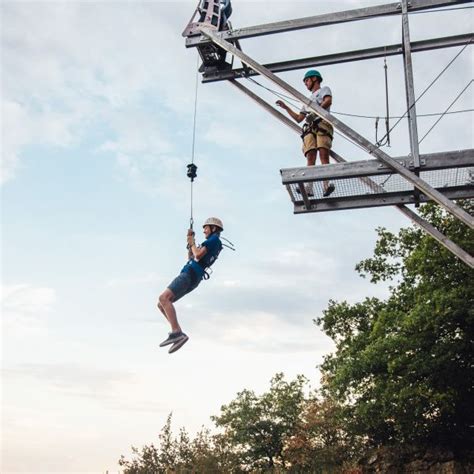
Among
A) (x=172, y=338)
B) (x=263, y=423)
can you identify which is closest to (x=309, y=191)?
(x=172, y=338)

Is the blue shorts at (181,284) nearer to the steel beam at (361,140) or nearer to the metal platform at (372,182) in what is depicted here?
the metal platform at (372,182)

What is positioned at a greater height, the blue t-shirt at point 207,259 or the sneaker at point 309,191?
the sneaker at point 309,191

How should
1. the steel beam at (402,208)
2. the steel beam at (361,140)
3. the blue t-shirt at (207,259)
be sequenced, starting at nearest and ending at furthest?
the steel beam at (361,140), the steel beam at (402,208), the blue t-shirt at (207,259)

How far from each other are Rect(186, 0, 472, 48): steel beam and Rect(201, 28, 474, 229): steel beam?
305mm

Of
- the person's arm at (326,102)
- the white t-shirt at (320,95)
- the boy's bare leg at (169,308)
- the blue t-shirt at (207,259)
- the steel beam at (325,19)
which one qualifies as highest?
the steel beam at (325,19)

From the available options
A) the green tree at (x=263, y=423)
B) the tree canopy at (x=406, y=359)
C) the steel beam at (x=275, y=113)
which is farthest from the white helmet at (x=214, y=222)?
the green tree at (x=263, y=423)

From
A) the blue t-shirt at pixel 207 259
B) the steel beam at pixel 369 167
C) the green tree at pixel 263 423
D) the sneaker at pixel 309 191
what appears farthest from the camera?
the green tree at pixel 263 423

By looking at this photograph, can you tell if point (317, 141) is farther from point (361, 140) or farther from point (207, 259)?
point (207, 259)

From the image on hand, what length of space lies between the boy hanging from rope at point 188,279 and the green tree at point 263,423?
1528 inches

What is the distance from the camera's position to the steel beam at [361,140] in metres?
7.29

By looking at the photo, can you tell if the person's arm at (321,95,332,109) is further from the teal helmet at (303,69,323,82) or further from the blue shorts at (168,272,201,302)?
the blue shorts at (168,272,201,302)

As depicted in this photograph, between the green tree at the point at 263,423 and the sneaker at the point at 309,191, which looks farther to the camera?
the green tree at the point at 263,423

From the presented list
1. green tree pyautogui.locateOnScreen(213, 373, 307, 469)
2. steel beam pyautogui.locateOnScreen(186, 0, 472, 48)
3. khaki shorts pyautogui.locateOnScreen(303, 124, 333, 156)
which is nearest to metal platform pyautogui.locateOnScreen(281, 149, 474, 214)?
khaki shorts pyautogui.locateOnScreen(303, 124, 333, 156)

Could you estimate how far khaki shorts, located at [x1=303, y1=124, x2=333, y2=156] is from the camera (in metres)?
8.41
